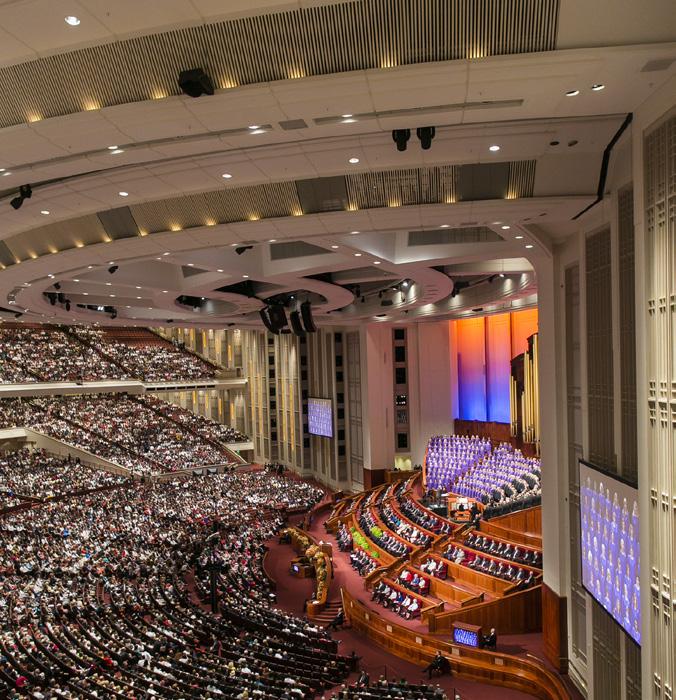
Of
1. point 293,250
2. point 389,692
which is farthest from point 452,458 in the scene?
point 389,692

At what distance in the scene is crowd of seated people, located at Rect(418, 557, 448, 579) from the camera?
15.6 meters

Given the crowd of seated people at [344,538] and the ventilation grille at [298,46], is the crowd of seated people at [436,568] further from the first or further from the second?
the ventilation grille at [298,46]

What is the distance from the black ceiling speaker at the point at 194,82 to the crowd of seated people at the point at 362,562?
15180mm

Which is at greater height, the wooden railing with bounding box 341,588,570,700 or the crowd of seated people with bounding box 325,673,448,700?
the crowd of seated people with bounding box 325,673,448,700

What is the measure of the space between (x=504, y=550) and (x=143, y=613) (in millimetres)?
8168

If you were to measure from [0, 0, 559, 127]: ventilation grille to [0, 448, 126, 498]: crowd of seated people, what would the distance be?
24.3 meters

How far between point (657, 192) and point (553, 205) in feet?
8.54

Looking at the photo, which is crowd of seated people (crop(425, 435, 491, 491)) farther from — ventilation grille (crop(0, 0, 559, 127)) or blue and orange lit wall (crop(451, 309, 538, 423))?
ventilation grille (crop(0, 0, 559, 127))

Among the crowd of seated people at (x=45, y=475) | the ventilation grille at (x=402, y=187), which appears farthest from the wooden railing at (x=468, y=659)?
the crowd of seated people at (x=45, y=475)

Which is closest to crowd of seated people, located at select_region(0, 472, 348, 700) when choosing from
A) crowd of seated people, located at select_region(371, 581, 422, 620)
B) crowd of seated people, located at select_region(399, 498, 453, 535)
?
crowd of seated people, located at select_region(371, 581, 422, 620)

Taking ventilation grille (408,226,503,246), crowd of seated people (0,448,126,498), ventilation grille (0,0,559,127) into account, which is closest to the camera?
ventilation grille (0,0,559,127)

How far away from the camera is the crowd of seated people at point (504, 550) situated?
46.5 ft

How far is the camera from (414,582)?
51.0 feet

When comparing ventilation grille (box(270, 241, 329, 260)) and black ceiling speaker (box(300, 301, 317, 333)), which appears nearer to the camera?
ventilation grille (box(270, 241, 329, 260))
